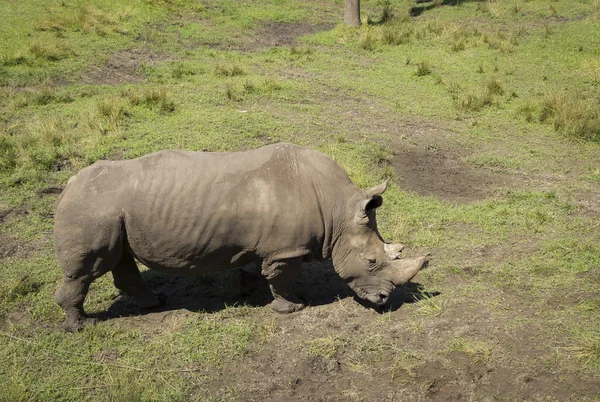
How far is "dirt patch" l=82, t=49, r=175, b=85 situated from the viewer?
12.5 m

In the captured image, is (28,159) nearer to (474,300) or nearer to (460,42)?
(474,300)

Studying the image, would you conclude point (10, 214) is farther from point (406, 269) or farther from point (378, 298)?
point (406, 269)

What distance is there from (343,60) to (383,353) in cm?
1039

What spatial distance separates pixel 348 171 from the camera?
27.9 ft

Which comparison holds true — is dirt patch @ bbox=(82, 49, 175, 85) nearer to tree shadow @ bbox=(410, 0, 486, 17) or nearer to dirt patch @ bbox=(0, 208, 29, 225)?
dirt patch @ bbox=(0, 208, 29, 225)

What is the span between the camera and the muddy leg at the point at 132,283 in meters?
5.90

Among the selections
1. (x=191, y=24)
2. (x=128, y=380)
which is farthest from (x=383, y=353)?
(x=191, y=24)

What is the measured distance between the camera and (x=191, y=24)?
17031 mm

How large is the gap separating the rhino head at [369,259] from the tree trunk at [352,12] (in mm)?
12678

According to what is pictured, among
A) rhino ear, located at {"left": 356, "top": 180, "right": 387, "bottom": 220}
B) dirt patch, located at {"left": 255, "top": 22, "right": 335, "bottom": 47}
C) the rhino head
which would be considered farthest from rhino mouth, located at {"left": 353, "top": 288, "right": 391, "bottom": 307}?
dirt patch, located at {"left": 255, "top": 22, "right": 335, "bottom": 47}

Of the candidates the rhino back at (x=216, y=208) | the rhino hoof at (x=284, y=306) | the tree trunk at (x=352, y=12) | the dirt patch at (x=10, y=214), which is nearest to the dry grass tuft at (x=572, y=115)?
the rhino back at (x=216, y=208)

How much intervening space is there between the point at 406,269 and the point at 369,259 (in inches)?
13.9

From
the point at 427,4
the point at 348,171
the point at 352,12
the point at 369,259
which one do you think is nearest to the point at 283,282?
the point at 369,259

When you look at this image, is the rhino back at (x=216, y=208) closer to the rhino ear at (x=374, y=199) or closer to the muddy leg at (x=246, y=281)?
the rhino ear at (x=374, y=199)
